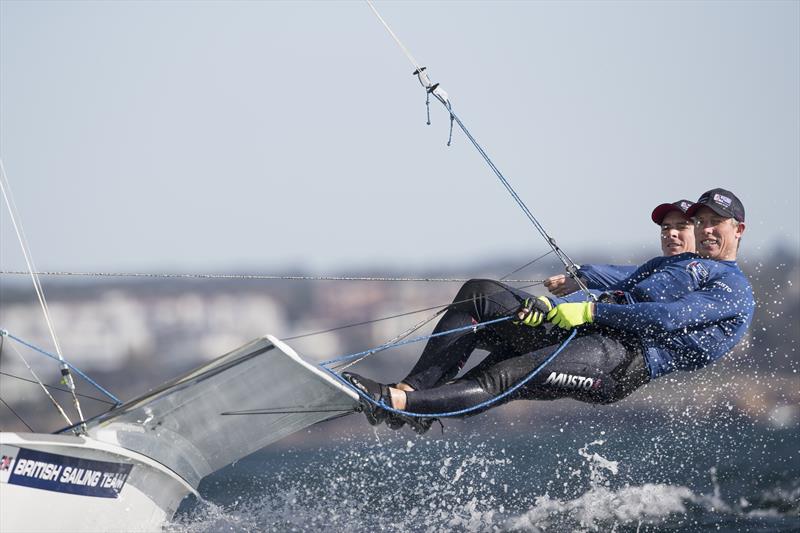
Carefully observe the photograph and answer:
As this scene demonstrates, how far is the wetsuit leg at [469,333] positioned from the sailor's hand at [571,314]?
205mm

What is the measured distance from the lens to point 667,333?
6289 mm

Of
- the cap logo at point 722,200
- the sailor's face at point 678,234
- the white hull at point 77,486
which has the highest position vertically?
the cap logo at point 722,200

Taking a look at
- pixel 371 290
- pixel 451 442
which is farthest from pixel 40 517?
pixel 371 290

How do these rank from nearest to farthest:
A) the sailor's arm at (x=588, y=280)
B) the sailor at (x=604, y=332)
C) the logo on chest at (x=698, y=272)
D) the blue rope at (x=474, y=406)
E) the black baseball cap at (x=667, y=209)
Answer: the blue rope at (x=474, y=406)
the sailor at (x=604, y=332)
the logo on chest at (x=698, y=272)
the black baseball cap at (x=667, y=209)
the sailor's arm at (x=588, y=280)

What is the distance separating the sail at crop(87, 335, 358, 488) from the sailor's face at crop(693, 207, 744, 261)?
223 cm

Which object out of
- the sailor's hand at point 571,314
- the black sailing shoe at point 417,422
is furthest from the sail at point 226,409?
the sailor's hand at point 571,314

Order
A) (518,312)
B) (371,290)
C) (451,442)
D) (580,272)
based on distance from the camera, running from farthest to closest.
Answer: (371,290)
(451,442)
(580,272)
(518,312)

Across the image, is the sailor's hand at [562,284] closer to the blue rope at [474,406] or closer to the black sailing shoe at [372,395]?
the blue rope at [474,406]

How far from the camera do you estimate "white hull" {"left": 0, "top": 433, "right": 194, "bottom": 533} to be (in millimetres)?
5570

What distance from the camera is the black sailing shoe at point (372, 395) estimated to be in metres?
5.79

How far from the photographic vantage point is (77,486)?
5.77 meters

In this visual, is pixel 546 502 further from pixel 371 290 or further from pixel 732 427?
pixel 371 290

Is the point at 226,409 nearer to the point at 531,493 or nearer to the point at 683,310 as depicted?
the point at 683,310

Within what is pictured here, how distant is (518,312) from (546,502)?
6.38 ft
